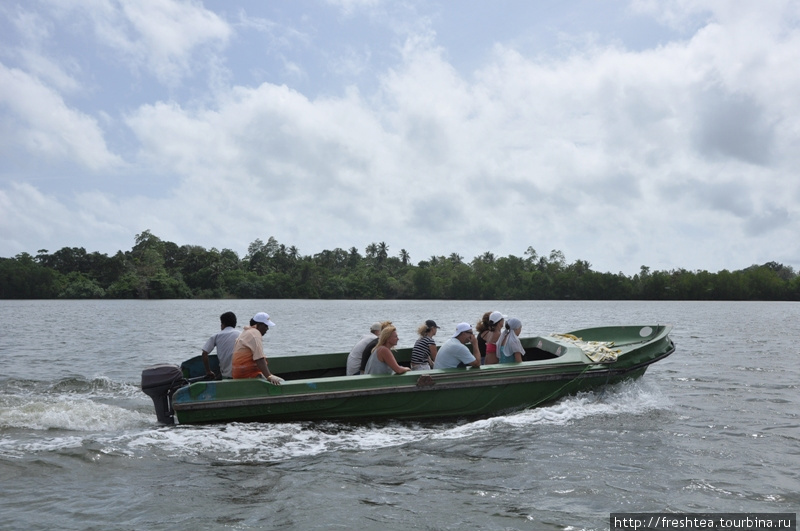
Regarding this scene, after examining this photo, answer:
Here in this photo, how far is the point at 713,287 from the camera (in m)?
99.1

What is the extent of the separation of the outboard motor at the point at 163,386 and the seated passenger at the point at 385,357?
282 cm

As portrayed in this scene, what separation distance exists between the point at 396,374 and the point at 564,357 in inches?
116

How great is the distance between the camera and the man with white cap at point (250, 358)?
359 inches

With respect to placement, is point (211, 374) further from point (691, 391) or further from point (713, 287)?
point (713, 287)

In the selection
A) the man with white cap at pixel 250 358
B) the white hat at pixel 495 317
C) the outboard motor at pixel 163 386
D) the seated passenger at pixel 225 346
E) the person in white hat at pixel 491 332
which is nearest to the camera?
the outboard motor at pixel 163 386

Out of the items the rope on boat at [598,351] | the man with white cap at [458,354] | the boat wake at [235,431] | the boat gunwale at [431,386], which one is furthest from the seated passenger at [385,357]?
the rope on boat at [598,351]

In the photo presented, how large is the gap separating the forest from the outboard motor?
90.1 metres

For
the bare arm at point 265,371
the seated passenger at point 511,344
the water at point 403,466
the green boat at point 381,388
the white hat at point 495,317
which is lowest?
the water at point 403,466

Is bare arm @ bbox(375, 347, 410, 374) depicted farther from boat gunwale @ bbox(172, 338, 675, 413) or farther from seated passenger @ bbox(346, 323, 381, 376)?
seated passenger @ bbox(346, 323, 381, 376)

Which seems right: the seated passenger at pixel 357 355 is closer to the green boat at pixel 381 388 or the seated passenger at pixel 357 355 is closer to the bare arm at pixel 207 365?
the green boat at pixel 381 388

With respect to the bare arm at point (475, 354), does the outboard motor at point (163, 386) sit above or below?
below

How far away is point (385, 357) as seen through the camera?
946 centimetres

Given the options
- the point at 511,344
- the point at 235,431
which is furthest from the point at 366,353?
the point at 235,431

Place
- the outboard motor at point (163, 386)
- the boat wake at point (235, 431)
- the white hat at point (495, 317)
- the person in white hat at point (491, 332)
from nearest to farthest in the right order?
the boat wake at point (235, 431) < the outboard motor at point (163, 386) < the white hat at point (495, 317) < the person in white hat at point (491, 332)
